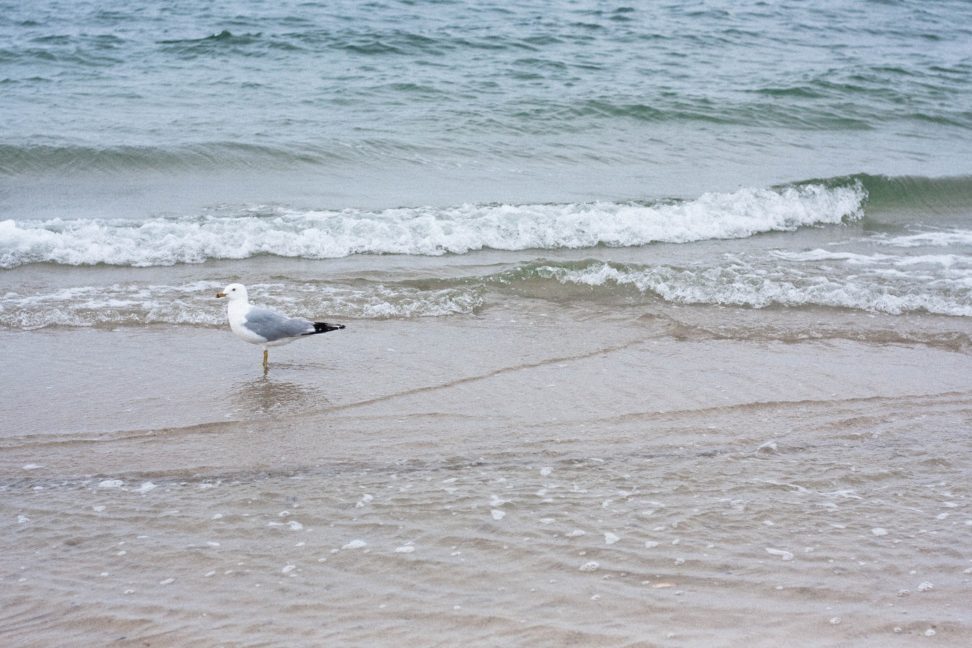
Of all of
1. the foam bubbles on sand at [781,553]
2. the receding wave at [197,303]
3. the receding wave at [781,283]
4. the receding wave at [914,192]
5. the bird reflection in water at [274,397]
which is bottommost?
the bird reflection in water at [274,397]

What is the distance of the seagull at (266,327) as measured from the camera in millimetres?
6695

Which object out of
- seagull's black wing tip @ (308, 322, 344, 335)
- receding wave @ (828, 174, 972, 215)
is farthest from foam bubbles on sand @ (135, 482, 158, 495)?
receding wave @ (828, 174, 972, 215)

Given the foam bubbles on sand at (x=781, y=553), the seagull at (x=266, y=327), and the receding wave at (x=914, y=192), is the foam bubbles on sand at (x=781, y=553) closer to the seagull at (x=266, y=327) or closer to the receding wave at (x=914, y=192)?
the seagull at (x=266, y=327)

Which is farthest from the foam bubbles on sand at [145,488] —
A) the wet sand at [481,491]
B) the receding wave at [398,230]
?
the receding wave at [398,230]

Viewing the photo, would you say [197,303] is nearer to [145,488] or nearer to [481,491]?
[145,488]

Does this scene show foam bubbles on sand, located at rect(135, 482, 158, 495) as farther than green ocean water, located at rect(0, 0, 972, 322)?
No

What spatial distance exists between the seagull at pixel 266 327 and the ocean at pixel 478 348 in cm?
21

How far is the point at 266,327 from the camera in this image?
6.70 metres

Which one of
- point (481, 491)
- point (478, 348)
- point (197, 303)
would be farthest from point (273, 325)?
point (481, 491)

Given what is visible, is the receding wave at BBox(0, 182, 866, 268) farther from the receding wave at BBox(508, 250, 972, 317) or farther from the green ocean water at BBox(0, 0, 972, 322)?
the receding wave at BBox(508, 250, 972, 317)

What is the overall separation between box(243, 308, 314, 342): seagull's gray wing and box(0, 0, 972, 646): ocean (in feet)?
0.82

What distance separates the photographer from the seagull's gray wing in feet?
22.0

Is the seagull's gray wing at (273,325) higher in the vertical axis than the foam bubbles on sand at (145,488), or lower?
higher

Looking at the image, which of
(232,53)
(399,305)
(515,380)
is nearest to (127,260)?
(399,305)
